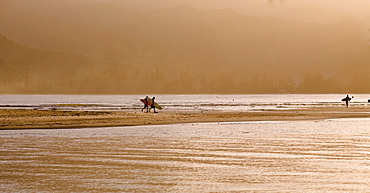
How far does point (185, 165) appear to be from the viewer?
1886 centimetres

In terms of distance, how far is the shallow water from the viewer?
14766mm

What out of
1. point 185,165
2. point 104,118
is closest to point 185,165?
point 185,165

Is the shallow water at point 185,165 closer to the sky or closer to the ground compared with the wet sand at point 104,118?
closer to the ground

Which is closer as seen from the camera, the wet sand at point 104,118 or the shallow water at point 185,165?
the shallow water at point 185,165

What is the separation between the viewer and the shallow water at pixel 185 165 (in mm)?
14766

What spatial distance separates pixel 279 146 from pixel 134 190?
13103 mm

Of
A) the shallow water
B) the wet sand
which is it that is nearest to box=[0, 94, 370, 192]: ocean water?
the shallow water

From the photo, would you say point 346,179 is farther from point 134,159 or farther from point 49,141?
point 49,141

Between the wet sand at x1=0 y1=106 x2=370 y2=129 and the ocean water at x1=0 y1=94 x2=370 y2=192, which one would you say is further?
the wet sand at x1=0 y1=106 x2=370 y2=129

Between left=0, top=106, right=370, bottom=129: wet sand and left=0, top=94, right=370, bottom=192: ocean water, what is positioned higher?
left=0, top=106, right=370, bottom=129: wet sand

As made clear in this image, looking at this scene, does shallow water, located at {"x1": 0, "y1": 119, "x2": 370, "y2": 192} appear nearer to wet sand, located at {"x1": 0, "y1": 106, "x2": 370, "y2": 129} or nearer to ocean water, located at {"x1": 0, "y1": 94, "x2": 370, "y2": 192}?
ocean water, located at {"x1": 0, "y1": 94, "x2": 370, "y2": 192}

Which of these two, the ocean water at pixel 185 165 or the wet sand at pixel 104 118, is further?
the wet sand at pixel 104 118

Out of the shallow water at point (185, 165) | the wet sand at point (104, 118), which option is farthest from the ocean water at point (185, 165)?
the wet sand at point (104, 118)

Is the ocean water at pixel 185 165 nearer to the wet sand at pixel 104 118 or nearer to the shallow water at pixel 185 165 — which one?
the shallow water at pixel 185 165
